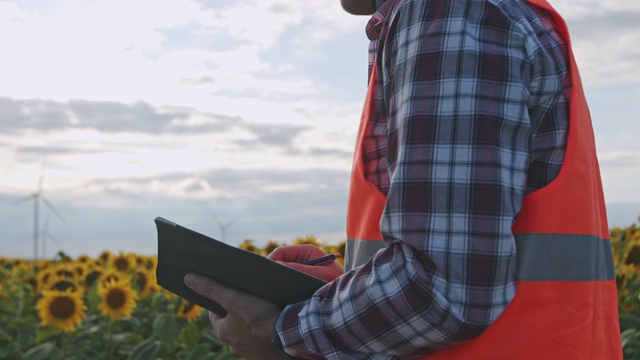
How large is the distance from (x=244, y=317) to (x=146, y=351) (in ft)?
10.1

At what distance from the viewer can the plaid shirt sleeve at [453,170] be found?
1737 millimetres

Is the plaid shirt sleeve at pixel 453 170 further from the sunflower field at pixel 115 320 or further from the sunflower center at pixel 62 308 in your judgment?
the sunflower center at pixel 62 308

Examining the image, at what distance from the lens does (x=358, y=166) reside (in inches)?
78.0

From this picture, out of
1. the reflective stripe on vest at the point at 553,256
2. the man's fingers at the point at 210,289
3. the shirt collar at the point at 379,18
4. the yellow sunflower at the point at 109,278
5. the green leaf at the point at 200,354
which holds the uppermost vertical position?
the shirt collar at the point at 379,18

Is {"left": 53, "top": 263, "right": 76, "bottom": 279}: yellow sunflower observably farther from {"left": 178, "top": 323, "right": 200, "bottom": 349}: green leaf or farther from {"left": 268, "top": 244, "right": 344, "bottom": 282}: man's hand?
{"left": 268, "top": 244, "right": 344, "bottom": 282}: man's hand

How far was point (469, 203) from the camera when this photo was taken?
1738 millimetres

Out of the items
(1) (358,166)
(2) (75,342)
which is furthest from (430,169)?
(2) (75,342)

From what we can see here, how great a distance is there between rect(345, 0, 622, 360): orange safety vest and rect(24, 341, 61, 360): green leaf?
3.76 meters

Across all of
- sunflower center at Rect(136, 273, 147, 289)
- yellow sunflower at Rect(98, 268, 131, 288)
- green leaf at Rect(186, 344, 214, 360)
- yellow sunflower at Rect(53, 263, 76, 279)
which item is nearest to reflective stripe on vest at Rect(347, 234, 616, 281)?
green leaf at Rect(186, 344, 214, 360)

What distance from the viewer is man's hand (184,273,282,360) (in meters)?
2.05

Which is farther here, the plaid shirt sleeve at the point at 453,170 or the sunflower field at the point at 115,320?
the sunflower field at the point at 115,320

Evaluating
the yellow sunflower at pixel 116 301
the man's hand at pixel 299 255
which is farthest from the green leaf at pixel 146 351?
the man's hand at pixel 299 255

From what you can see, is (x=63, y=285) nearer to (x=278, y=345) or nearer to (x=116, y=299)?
(x=116, y=299)

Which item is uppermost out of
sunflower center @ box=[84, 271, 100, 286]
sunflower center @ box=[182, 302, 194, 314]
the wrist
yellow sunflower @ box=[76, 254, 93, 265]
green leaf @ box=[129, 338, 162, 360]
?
the wrist
